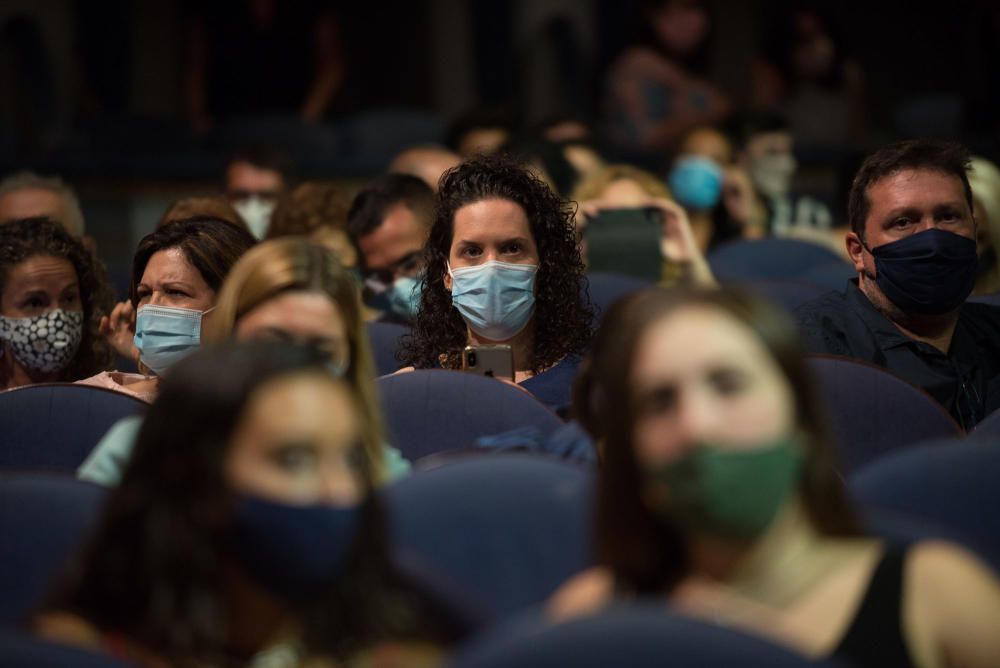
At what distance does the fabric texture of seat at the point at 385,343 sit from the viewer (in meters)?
4.22

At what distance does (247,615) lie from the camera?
187cm

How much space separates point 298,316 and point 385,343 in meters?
1.72

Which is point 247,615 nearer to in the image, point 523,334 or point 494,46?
point 523,334

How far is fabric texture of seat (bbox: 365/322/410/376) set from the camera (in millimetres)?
4219

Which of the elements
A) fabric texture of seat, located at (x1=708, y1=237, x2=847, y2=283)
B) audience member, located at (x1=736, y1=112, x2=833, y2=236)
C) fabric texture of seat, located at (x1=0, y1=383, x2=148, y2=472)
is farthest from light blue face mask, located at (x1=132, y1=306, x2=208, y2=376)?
audience member, located at (x1=736, y1=112, x2=833, y2=236)

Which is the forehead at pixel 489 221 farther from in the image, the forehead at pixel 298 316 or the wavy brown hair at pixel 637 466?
the wavy brown hair at pixel 637 466

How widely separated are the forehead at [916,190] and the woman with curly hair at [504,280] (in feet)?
2.57

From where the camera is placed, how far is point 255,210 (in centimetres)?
671

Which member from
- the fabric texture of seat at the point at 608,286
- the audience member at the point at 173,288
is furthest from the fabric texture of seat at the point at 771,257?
the audience member at the point at 173,288

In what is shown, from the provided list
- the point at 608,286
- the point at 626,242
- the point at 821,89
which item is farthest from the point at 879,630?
the point at 821,89

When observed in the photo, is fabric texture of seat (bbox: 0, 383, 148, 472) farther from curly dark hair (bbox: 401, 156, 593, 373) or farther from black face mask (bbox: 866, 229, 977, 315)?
black face mask (bbox: 866, 229, 977, 315)

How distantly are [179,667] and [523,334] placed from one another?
2.18 m

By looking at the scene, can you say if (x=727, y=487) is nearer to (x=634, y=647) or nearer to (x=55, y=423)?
(x=634, y=647)

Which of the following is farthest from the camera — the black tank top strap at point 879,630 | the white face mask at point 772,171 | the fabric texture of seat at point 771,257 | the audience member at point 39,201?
the white face mask at point 772,171
